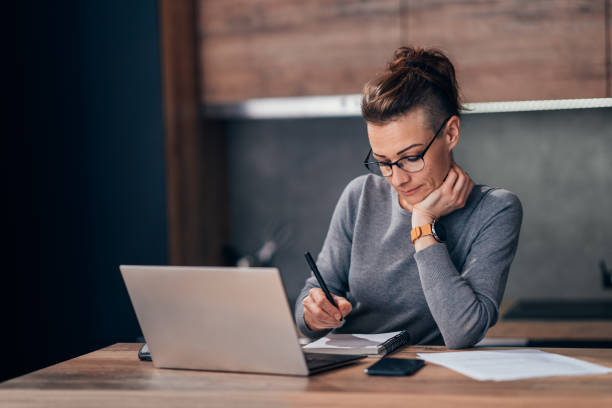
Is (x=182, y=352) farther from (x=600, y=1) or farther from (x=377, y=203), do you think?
(x=600, y=1)

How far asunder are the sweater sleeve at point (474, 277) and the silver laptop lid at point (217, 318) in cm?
40

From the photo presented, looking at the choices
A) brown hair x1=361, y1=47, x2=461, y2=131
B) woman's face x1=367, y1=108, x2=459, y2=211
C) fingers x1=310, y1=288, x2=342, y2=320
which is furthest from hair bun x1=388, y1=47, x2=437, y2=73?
fingers x1=310, y1=288, x2=342, y2=320

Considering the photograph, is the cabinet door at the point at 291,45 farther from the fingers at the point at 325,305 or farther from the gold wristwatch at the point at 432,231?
the fingers at the point at 325,305

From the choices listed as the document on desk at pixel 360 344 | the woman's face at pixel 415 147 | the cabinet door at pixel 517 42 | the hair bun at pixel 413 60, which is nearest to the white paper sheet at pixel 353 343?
the document on desk at pixel 360 344

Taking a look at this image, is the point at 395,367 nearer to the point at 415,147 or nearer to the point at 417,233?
the point at 417,233

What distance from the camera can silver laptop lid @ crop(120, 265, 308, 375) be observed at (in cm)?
115

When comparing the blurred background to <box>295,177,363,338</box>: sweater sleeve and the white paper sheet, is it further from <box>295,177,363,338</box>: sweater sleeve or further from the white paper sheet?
the white paper sheet

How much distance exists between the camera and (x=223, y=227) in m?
3.34

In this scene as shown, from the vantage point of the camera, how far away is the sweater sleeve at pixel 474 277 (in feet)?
4.68

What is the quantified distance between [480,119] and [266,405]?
2.34 metres

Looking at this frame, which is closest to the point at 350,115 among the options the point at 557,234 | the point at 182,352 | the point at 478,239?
the point at 557,234

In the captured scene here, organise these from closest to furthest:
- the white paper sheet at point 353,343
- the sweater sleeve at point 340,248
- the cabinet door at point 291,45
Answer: the white paper sheet at point 353,343
the sweater sleeve at point 340,248
the cabinet door at point 291,45

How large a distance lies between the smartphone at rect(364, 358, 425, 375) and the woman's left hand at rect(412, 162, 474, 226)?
416mm

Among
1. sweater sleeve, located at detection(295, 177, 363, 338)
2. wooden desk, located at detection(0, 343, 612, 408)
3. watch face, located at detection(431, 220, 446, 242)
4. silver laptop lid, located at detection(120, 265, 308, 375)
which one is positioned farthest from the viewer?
sweater sleeve, located at detection(295, 177, 363, 338)
